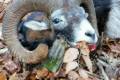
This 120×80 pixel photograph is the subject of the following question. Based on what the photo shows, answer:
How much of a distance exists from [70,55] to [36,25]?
0.63 m

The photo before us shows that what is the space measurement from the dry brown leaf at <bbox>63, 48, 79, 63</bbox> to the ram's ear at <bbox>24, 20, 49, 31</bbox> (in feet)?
1.49

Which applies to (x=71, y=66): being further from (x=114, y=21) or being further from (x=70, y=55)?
(x=114, y=21)

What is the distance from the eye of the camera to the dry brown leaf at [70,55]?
20.9 ft

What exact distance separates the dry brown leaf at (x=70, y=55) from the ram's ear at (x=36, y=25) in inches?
17.8

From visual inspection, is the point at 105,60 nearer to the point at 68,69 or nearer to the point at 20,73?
the point at 68,69

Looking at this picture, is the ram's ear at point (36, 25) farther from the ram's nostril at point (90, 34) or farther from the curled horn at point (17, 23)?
the ram's nostril at point (90, 34)

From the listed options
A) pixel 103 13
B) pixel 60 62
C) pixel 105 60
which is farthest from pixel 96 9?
pixel 60 62

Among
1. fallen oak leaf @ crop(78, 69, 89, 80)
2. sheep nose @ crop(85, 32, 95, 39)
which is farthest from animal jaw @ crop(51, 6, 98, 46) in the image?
fallen oak leaf @ crop(78, 69, 89, 80)

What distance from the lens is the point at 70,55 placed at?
21.0 ft

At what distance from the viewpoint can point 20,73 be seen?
642 cm

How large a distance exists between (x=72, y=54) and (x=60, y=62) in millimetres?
207

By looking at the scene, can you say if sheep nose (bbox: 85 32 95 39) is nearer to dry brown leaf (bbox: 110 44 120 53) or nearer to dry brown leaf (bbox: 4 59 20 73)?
dry brown leaf (bbox: 110 44 120 53)

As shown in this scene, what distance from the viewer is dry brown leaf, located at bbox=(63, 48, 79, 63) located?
638 centimetres

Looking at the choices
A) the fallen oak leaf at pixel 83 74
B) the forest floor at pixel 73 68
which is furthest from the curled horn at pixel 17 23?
the fallen oak leaf at pixel 83 74
